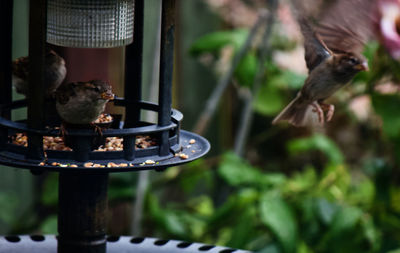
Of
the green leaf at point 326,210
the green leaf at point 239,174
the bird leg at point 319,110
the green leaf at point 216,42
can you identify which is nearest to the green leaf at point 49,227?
the green leaf at point 239,174

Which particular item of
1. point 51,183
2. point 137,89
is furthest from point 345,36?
point 51,183

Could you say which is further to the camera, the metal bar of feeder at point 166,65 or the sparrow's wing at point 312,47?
the sparrow's wing at point 312,47

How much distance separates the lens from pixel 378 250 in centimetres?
369

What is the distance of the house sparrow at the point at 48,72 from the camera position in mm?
2207

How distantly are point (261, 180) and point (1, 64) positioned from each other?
193 centimetres

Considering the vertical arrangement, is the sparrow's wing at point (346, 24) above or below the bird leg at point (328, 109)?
above

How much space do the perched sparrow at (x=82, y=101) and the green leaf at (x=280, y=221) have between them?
1.68m

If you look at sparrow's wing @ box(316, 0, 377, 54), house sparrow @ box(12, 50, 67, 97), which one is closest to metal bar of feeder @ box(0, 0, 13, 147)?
house sparrow @ box(12, 50, 67, 97)

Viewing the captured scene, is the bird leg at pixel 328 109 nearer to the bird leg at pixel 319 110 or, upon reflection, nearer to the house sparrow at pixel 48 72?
the bird leg at pixel 319 110

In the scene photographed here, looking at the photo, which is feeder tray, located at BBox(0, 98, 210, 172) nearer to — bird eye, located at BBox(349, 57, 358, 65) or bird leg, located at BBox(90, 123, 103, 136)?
bird leg, located at BBox(90, 123, 103, 136)

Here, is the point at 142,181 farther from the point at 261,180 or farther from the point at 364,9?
the point at 364,9

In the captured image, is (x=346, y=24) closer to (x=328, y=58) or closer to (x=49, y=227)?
(x=328, y=58)

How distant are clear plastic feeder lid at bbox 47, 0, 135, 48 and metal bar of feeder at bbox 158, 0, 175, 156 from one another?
15cm

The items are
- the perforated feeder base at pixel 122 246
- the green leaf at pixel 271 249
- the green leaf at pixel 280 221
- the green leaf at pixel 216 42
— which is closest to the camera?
the perforated feeder base at pixel 122 246
